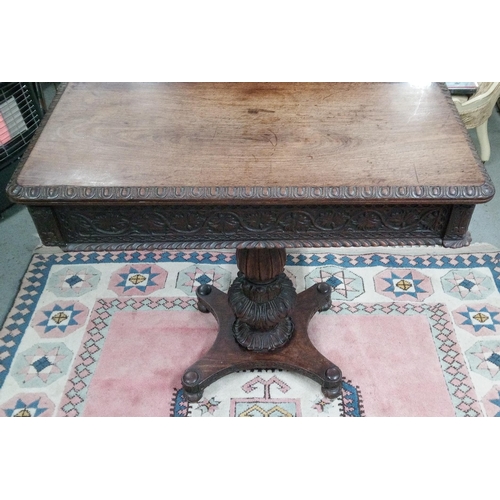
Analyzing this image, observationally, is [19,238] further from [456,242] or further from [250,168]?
[456,242]

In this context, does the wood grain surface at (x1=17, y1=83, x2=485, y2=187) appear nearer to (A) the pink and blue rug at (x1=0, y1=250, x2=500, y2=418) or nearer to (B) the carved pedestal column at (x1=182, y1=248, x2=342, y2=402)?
(B) the carved pedestal column at (x1=182, y1=248, x2=342, y2=402)

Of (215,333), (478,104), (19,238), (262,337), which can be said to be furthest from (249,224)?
(478,104)

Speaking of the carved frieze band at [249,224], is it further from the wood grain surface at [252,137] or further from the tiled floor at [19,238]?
the tiled floor at [19,238]

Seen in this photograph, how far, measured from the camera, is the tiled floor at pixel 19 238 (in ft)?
6.26

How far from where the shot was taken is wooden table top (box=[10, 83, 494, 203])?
41.1 inches

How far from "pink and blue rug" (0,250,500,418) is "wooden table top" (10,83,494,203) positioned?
0.74 m

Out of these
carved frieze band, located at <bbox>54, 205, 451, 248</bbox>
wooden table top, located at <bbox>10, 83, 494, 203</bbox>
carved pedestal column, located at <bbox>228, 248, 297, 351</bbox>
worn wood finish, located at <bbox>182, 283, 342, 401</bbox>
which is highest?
wooden table top, located at <bbox>10, 83, 494, 203</bbox>

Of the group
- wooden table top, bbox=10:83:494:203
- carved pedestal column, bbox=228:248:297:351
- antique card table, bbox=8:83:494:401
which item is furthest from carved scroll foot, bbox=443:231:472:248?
carved pedestal column, bbox=228:248:297:351

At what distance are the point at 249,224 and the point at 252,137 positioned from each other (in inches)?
7.4

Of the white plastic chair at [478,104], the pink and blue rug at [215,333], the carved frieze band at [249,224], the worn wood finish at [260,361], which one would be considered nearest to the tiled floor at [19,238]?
the pink and blue rug at [215,333]

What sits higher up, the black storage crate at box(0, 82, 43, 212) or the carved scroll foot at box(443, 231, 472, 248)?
the carved scroll foot at box(443, 231, 472, 248)

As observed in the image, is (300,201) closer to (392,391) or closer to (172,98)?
(172,98)

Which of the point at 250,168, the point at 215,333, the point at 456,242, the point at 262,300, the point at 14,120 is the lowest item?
the point at 215,333

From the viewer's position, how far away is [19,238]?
6.84 ft
